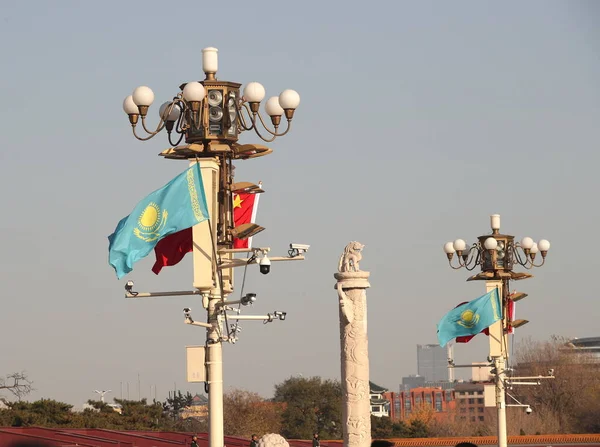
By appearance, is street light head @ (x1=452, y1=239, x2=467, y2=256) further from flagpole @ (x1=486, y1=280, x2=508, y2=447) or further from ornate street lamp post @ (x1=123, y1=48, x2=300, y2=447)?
ornate street lamp post @ (x1=123, y1=48, x2=300, y2=447)

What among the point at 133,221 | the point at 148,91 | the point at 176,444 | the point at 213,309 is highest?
the point at 148,91

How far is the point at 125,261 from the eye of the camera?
14039 millimetres

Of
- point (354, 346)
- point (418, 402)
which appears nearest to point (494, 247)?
point (354, 346)

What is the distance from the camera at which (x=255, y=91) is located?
1433 centimetres

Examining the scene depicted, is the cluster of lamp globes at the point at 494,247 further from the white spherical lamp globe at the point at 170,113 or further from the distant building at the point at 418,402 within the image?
the distant building at the point at 418,402

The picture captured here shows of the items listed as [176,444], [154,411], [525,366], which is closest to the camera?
[176,444]

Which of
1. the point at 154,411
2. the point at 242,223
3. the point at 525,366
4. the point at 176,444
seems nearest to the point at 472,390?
the point at 525,366

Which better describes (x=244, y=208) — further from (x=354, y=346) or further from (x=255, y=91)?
(x=354, y=346)

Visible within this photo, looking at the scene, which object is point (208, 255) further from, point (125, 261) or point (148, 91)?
point (148, 91)

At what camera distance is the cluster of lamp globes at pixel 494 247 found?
25.9 m

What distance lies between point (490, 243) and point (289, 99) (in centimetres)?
1215

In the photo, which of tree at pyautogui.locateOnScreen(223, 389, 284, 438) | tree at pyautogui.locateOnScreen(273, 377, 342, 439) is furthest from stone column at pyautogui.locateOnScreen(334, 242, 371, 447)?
tree at pyautogui.locateOnScreen(273, 377, 342, 439)

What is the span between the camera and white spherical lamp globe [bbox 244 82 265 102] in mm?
14328

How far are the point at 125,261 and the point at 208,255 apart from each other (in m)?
1.05
